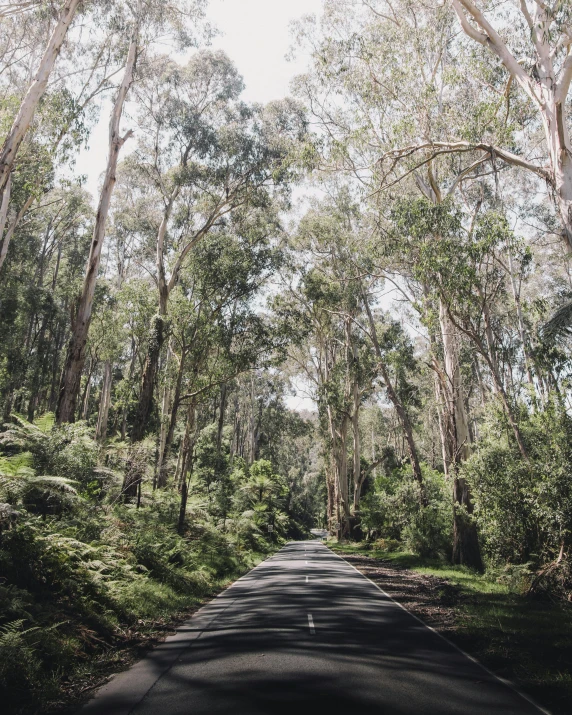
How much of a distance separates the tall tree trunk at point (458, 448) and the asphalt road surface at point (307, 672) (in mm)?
7223

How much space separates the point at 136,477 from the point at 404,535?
12312 mm

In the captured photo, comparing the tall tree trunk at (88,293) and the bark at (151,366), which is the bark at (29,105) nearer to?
the tall tree trunk at (88,293)

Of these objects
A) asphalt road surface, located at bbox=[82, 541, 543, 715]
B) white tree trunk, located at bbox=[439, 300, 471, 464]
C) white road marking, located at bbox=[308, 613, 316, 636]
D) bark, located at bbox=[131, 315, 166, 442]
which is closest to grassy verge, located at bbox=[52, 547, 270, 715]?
asphalt road surface, located at bbox=[82, 541, 543, 715]

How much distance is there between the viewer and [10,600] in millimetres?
5523

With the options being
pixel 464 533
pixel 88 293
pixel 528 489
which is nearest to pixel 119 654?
pixel 88 293

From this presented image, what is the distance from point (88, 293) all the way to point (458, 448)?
38.6 feet

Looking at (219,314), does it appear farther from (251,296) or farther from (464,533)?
(464,533)

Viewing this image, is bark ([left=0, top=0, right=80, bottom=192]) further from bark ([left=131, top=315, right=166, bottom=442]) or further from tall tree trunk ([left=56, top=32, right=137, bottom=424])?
bark ([left=131, top=315, right=166, bottom=442])

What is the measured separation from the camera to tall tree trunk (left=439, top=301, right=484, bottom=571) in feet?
48.4

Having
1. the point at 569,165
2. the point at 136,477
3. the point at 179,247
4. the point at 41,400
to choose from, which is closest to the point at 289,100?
the point at 179,247

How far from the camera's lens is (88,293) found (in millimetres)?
12266

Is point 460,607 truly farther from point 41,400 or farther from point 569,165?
point 41,400

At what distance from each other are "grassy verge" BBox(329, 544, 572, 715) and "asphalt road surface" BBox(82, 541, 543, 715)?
14.6 inches

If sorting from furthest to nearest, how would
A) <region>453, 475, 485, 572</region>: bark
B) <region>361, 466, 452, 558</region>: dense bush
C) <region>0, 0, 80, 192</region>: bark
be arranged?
<region>361, 466, 452, 558</region>: dense bush, <region>453, 475, 485, 572</region>: bark, <region>0, 0, 80, 192</region>: bark
